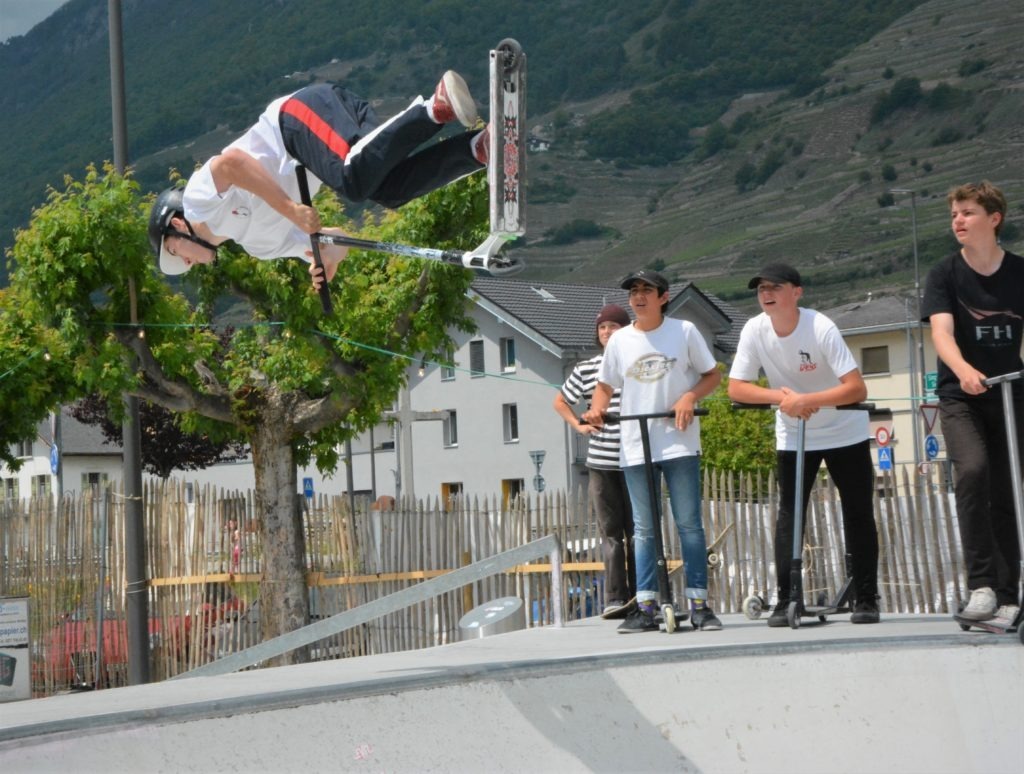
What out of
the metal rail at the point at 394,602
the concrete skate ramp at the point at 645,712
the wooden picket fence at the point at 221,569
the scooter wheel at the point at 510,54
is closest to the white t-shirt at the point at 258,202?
the scooter wheel at the point at 510,54

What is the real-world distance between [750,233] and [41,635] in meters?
177

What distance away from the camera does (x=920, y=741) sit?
202 inches

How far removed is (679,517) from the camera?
6.91m

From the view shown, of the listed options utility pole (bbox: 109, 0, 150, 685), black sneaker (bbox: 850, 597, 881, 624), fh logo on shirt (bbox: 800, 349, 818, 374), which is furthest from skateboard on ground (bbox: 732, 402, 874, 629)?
utility pole (bbox: 109, 0, 150, 685)

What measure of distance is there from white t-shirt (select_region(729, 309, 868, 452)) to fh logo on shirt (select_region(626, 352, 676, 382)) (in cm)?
39

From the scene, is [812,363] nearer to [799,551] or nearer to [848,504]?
[848,504]

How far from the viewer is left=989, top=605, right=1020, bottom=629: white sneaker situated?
5570mm

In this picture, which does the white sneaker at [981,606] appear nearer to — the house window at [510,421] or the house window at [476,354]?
the house window at [510,421]

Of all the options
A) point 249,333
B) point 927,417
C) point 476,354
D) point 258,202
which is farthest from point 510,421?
point 258,202

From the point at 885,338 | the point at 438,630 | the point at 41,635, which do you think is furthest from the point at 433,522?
the point at 885,338

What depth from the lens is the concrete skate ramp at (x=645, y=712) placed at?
477cm

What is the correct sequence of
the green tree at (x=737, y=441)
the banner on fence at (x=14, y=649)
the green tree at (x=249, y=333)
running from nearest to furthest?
Result: the banner on fence at (x=14, y=649) < the green tree at (x=249, y=333) < the green tree at (x=737, y=441)

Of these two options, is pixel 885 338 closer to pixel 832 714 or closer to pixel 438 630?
pixel 438 630

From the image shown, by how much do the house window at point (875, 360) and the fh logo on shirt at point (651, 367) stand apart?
172ft
